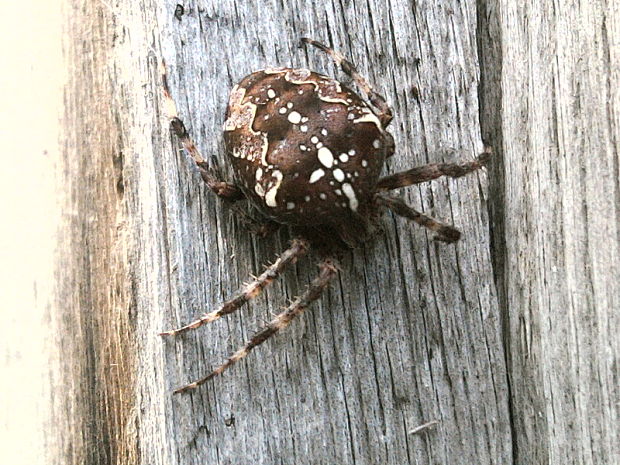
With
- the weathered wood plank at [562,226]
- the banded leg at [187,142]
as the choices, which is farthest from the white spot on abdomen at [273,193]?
the weathered wood plank at [562,226]

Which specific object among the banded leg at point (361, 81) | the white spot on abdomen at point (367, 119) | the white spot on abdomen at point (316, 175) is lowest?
the white spot on abdomen at point (316, 175)

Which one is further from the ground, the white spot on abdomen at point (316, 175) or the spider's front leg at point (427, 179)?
the white spot on abdomen at point (316, 175)

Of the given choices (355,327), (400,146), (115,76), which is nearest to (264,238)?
(355,327)

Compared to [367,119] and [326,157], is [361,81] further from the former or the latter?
[326,157]

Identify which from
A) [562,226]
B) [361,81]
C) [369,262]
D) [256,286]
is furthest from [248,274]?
[562,226]

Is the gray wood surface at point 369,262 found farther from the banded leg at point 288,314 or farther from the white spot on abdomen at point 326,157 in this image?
the white spot on abdomen at point 326,157
